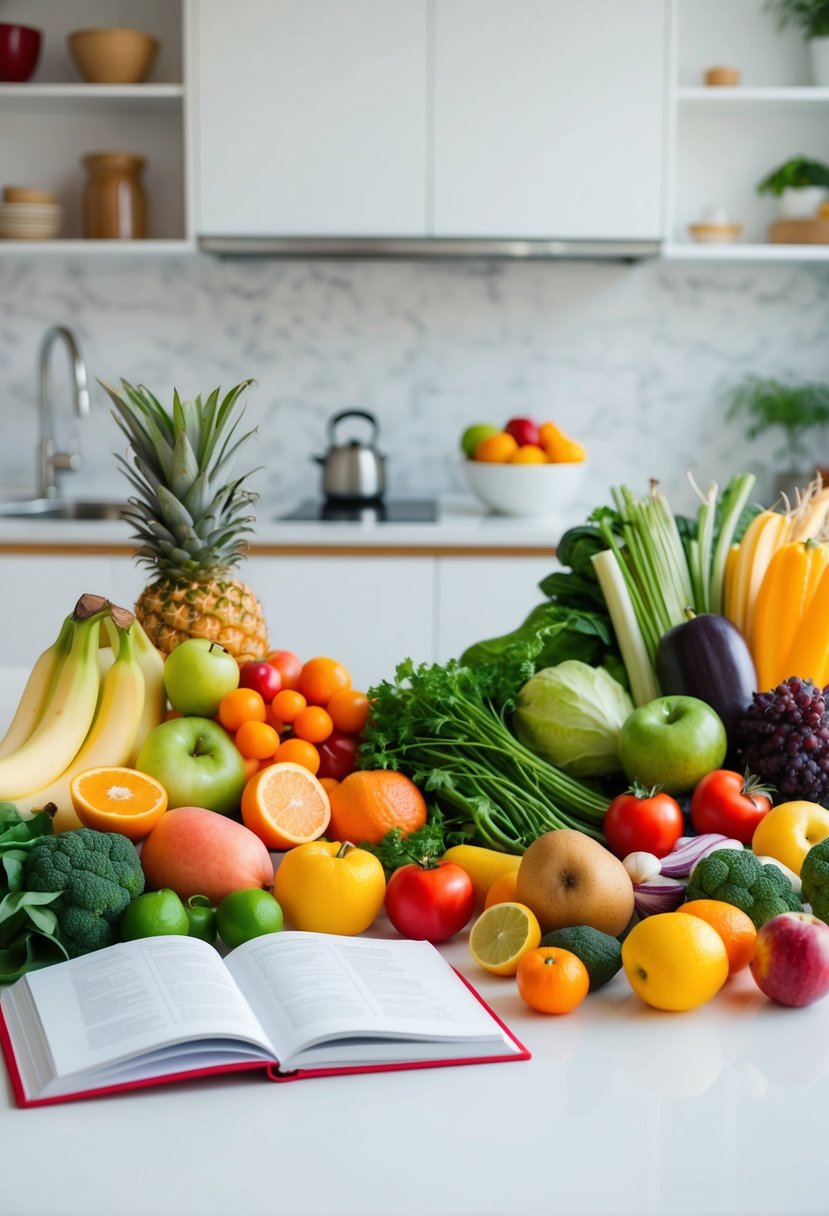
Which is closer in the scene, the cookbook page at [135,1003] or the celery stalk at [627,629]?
the cookbook page at [135,1003]

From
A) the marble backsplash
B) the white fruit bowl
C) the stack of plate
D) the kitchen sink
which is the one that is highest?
the stack of plate

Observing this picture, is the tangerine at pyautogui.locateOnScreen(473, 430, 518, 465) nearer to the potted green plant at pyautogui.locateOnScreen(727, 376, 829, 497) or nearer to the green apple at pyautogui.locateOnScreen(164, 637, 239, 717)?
the potted green plant at pyautogui.locateOnScreen(727, 376, 829, 497)

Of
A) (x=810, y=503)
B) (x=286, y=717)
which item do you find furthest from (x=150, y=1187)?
(x=810, y=503)

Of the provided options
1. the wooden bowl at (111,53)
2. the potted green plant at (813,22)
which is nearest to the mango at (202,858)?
the wooden bowl at (111,53)

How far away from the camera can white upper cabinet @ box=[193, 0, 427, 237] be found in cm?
318

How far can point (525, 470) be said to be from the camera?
10.8ft

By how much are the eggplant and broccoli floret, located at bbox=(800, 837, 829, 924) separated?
34 centimetres

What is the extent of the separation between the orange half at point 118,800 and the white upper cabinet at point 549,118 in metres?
2.39

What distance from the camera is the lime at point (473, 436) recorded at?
3.47 metres

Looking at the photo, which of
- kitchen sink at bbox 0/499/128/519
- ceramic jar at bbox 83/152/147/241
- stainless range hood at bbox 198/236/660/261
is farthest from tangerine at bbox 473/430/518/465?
ceramic jar at bbox 83/152/147/241

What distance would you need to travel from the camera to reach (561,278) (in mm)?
3738

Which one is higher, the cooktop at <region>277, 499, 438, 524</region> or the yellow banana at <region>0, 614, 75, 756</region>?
the cooktop at <region>277, 499, 438, 524</region>

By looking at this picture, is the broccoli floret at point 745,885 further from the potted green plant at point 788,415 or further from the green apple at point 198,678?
the potted green plant at point 788,415

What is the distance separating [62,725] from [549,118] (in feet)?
8.12
